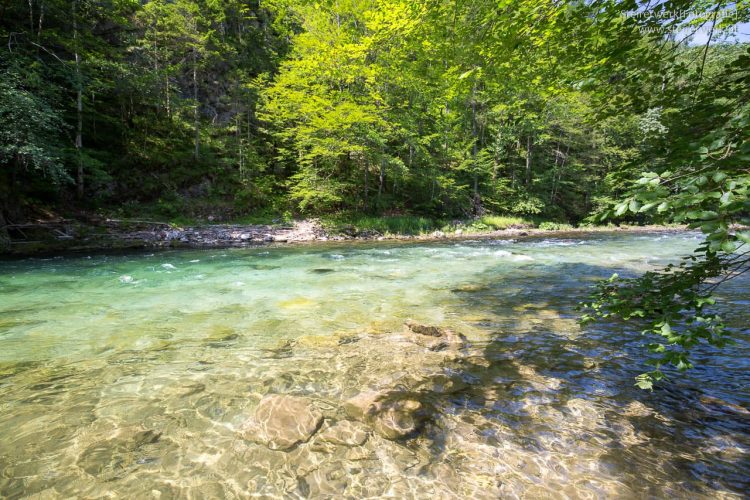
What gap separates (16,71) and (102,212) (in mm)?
6645

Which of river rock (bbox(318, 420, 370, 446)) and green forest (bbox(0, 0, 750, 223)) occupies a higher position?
green forest (bbox(0, 0, 750, 223))

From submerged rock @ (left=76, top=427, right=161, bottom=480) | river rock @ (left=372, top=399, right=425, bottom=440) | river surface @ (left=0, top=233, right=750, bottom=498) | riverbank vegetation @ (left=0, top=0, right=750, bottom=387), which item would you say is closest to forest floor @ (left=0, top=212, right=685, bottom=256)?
riverbank vegetation @ (left=0, top=0, right=750, bottom=387)

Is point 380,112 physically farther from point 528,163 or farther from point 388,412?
point 388,412

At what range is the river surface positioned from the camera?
2578 mm

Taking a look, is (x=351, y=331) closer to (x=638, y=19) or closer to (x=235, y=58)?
(x=638, y=19)

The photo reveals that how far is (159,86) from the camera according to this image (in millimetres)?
20312

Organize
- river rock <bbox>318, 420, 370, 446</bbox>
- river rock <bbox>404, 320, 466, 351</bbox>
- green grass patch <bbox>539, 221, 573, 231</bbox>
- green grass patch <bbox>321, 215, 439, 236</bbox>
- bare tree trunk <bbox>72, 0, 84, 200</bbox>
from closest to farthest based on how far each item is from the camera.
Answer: river rock <bbox>318, 420, 370, 446</bbox> < river rock <bbox>404, 320, 466, 351</bbox> < bare tree trunk <bbox>72, 0, 84, 200</bbox> < green grass patch <bbox>321, 215, 439, 236</bbox> < green grass patch <bbox>539, 221, 573, 231</bbox>

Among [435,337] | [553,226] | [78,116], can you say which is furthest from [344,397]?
[553,226]

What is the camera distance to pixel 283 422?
10.4 ft

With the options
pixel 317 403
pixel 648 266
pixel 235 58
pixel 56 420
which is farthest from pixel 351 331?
pixel 235 58

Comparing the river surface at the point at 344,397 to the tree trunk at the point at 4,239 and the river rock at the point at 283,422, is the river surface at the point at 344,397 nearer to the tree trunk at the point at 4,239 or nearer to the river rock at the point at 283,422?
the river rock at the point at 283,422

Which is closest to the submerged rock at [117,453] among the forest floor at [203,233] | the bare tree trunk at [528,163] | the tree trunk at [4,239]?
the forest floor at [203,233]

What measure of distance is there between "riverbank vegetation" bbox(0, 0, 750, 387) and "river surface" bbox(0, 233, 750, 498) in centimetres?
91

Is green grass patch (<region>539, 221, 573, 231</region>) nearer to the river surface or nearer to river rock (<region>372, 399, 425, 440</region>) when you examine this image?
the river surface
